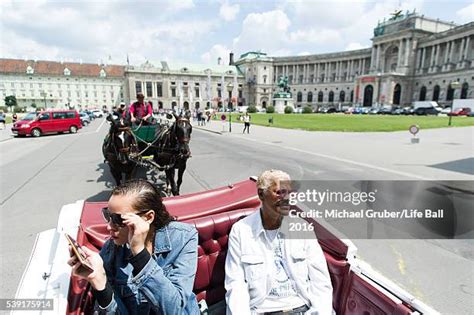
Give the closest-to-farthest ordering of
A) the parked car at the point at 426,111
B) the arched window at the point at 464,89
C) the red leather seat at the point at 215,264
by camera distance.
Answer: the red leather seat at the point at 215,264, the parked car at the point at 426,111, the arched window at the point at 464,89

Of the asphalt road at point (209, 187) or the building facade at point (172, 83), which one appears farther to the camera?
the building facade at point (172, 83)

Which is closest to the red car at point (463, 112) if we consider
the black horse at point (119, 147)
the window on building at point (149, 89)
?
→ the black horse at point (119, 147)

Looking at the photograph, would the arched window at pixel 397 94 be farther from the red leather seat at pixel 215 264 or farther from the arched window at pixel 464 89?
the red leather seat at pixel 215 264

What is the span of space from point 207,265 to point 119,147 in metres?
4.32

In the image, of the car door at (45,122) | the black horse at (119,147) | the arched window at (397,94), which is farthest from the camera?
the arched window at (397,94)

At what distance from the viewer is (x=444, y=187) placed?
23.5 feet

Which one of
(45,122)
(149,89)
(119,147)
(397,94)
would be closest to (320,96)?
(397,94)

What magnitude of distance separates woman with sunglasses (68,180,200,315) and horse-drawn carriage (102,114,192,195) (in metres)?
4.44

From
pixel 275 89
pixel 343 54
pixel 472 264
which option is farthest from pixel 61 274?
pixel 275 89

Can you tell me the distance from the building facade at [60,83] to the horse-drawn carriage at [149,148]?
101 meters

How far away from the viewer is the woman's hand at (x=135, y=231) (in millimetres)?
1503

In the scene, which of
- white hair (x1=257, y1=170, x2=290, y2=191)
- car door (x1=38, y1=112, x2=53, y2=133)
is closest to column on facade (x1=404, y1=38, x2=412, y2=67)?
car door (x1=38, y1=112, x2=53, y2=133)

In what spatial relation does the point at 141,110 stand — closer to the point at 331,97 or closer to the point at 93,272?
the point at 93,272

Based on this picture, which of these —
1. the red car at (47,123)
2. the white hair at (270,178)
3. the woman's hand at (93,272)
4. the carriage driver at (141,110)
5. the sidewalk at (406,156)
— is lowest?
the sidewalk at (406,156)
